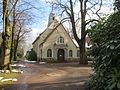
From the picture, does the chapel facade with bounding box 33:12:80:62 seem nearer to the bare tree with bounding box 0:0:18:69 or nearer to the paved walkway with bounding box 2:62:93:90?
the bare tree with bounding box 0:0:18:69

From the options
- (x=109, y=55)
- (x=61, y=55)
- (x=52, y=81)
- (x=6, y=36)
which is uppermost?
(x=6, y=36)

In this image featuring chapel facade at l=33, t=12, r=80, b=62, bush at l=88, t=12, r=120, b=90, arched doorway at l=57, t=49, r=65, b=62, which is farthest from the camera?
arched doorway at l=57, t=49, r=65, b=62

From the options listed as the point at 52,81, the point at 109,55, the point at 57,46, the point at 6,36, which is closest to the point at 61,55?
the point at 57,46

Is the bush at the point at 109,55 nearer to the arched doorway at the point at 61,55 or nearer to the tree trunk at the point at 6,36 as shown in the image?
the tree trunk at the point at 6,36

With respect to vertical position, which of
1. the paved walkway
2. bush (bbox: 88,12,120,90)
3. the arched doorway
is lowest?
the paved walkway

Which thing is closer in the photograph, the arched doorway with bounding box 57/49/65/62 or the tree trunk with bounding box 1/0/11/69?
the tree trunk with bounding box 1/0/11/69

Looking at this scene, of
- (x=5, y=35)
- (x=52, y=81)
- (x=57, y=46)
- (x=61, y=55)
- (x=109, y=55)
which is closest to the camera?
(x=109, y=55)

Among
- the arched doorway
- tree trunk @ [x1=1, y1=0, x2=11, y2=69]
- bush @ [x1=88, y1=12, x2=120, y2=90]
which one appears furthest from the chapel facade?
bush @ [x1=88, y1=12, x2=120, y2=90]

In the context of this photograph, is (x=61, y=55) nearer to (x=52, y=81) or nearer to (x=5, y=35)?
(x=5, y=35)

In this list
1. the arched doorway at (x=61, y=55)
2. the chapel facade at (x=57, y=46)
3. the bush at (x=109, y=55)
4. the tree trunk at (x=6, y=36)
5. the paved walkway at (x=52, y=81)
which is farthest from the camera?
the arched doorway at (x=61, y=55)

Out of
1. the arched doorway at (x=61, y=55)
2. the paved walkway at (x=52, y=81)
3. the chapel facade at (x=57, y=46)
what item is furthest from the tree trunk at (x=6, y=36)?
the arched doorway at (x=61, y=55)

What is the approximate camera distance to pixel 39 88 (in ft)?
43.3

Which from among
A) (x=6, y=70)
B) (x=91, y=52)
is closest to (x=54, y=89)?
(x=91, y=52)

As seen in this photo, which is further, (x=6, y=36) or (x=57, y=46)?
(x=57, y=46)
